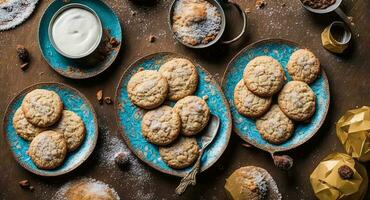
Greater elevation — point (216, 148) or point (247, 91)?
point (247, 91)

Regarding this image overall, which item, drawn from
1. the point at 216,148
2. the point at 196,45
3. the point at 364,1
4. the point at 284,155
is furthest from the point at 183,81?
the point at 364,1

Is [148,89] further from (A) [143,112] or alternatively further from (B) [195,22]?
(B) [195,22]

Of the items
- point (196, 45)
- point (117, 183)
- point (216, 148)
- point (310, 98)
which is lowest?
point (117, 183)

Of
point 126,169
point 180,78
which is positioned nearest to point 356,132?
point 180,78

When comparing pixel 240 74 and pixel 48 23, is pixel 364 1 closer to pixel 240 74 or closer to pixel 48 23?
pixel 240 74

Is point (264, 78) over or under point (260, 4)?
under

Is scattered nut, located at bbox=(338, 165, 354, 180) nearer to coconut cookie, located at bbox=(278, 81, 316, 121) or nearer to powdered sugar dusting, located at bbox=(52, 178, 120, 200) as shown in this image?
coconut cookie, located at bbox=(278, 81, 316, 121)
